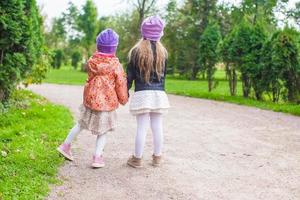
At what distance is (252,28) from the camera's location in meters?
16.0

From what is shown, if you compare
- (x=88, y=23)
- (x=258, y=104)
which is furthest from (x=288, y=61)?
(x=88, y=23)

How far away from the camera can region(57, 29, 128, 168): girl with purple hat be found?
6105 mm

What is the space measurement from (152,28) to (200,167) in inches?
71.4

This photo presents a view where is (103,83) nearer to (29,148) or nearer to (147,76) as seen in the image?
(147,76)

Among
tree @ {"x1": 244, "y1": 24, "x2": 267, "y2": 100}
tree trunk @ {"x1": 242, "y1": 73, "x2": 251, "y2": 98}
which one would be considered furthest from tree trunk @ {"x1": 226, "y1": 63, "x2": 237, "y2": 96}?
tree @ {"x1": 244, "y1": 24, "x2": 267, "y2": 100}

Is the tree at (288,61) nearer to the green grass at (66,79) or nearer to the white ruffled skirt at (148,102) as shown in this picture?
the white ruffled skirt at (148,102)

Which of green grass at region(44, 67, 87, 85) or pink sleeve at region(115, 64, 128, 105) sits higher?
pink sleeve at region(115, 64, 128, 105)

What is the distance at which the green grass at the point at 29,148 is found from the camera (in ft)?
16.4

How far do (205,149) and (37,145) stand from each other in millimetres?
→ 2417

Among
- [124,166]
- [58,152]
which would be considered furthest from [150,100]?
[58,152]

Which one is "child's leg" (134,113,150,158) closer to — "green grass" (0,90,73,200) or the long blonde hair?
the long blonde hair

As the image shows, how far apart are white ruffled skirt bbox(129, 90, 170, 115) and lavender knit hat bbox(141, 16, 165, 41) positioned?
0.67 m

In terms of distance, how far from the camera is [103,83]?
20.1ft

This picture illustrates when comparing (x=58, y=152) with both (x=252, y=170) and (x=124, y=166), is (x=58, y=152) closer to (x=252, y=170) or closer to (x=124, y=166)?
(x=124, y=166)
